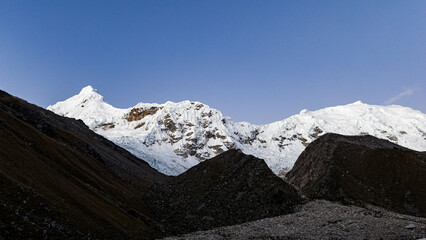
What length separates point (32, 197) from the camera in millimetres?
38750

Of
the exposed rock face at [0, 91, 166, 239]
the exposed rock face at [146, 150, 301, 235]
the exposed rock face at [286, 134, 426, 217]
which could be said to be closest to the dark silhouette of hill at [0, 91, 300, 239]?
the exposed rock face at [0, 91, 166, 239]

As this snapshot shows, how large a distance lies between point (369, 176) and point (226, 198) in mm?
38906

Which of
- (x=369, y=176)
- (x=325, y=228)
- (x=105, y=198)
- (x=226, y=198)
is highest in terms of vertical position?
(x=369, y=176)

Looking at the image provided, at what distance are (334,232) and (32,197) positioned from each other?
41.2 meters

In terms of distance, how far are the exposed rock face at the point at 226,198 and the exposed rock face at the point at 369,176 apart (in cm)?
1514

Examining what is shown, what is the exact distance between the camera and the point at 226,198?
68.1m

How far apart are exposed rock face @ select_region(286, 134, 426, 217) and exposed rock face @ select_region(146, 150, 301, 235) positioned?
15.1 meters

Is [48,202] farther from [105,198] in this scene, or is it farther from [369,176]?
[369,176]

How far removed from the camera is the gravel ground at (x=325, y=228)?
46.9m

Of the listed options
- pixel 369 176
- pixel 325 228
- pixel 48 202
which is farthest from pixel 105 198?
pixel 369 176

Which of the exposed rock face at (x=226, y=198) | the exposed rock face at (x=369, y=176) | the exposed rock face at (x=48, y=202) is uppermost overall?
the exposed rock face at (x=369, y=176)

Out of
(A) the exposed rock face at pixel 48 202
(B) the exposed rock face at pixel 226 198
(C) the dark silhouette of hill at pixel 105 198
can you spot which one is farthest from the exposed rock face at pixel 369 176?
(A) the exposed rock face at pixel 48 202

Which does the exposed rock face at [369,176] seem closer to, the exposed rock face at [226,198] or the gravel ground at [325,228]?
the exposed rock face at [226,198]

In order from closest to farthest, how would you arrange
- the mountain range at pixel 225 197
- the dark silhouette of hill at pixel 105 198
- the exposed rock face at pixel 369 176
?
the dark silhouette of hill at pixel 105 198 → the mountain range at pixel 225 197 → the exposed rock face at pixel 369 176
